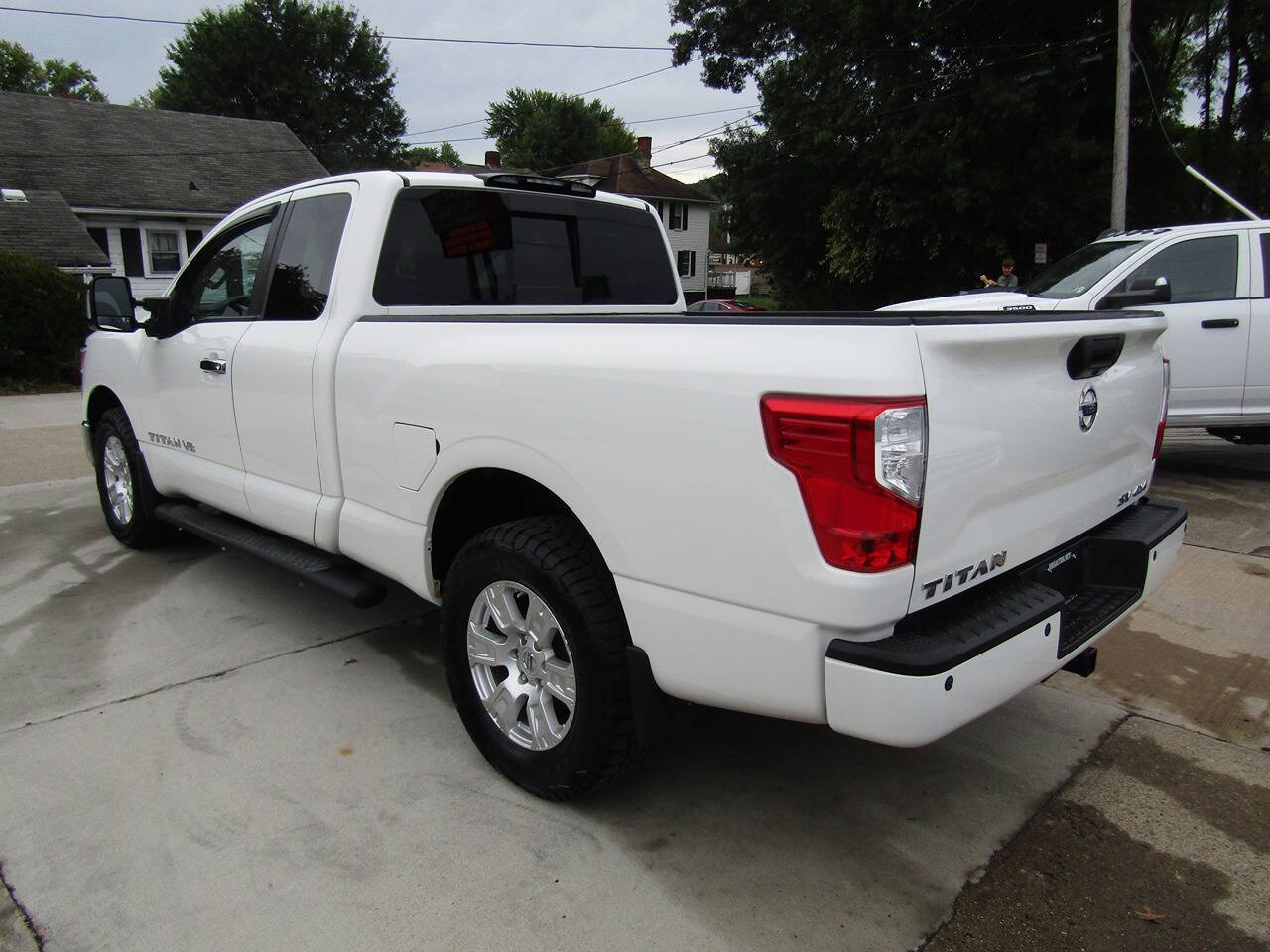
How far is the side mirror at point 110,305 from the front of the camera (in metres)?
4.82

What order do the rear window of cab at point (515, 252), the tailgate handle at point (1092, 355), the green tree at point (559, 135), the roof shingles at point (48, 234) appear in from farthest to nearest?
the green tree at point (559, 135) < the roof shingles at point (48, 234) < the rear window of cab at point (515, 252) < the tailgate handle at point (1092, 355)

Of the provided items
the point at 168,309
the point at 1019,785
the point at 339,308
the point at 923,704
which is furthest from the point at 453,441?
the point at 168,309

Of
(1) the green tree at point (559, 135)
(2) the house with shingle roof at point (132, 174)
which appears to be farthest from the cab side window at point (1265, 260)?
(1) the green tree at point (559, 135)

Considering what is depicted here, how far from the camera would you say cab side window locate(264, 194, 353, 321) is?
3.50 meters

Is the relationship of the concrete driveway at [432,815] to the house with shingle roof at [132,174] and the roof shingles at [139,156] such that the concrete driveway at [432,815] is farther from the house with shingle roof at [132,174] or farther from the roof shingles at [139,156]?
the roof shingles at [139,156]

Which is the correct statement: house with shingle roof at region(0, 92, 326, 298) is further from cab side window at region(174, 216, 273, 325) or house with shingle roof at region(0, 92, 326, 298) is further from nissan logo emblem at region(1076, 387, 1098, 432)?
nissan logo emblem at region(1076, 387, 1098, 432)

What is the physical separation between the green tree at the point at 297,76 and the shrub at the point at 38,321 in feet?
96.8

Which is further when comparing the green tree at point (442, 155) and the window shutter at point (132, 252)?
the green tree at point (442, 155)

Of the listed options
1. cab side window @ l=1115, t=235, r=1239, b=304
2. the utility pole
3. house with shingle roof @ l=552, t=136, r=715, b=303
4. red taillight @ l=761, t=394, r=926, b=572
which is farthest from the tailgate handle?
house with shingle roof @ l=552, t=136, r=715, b=303

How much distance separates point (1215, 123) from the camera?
74.4ft

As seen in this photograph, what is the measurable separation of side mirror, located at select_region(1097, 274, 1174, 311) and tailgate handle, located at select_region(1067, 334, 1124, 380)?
331 centimetres

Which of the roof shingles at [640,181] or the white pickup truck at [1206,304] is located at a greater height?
the roof shingles at [640,181]

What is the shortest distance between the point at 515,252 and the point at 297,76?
47.1 meters

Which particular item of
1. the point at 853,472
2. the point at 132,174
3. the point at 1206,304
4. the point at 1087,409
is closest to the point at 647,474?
the point at 853,472
